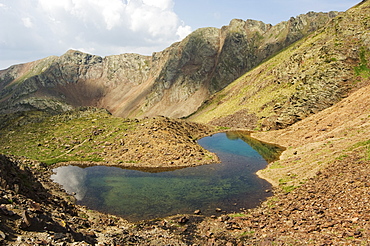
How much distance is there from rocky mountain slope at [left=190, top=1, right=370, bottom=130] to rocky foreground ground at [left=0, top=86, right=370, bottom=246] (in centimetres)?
3489

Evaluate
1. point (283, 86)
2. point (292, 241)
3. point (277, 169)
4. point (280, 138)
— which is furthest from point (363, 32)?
point (292, 241)

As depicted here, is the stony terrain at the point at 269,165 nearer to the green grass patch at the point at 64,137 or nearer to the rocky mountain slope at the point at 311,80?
the green grass patch at the point at 64,137

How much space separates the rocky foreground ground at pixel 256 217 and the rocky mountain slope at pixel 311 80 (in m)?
34.9

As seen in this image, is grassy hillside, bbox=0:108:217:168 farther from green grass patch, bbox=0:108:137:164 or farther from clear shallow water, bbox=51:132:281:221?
clear shallow water, bbox=51:132:281:221

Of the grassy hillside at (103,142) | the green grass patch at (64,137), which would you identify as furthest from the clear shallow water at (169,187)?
the green grass patch at (64,137)

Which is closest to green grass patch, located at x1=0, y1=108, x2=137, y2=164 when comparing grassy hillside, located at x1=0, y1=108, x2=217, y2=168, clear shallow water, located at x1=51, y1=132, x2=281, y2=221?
grassy hillside, located at x1=0, y1=108, x2=217, y2=168

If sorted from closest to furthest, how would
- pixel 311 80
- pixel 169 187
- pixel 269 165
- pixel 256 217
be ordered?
pixel 256 217, pixel 169 187, pixel 269 165, pixel 311 80

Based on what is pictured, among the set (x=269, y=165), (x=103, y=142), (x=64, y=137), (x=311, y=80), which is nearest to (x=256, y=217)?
(x=269, y=165)

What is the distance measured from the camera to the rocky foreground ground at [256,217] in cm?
1811

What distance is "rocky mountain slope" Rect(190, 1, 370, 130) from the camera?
73500 mm

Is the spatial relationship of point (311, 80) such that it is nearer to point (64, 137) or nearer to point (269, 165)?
point (269, 165)

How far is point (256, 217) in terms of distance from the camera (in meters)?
27.9

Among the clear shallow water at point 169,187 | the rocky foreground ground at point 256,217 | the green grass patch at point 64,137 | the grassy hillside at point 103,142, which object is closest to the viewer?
the rocky foreground ground at point 256,217

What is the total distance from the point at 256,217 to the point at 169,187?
17283mm
